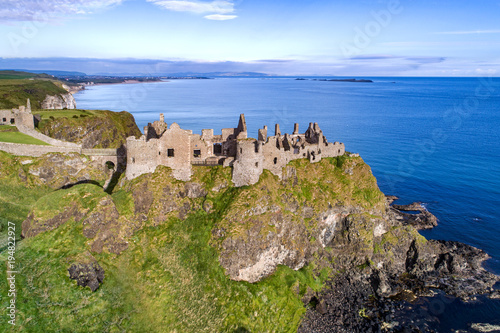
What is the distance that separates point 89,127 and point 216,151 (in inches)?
1366

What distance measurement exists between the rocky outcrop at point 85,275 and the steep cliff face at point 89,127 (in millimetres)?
36583

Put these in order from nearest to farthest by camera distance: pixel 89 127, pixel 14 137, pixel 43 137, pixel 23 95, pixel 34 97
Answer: pixel 14 137 → pixel 43 137 → pixel 89 127 → pixel 23 95 → pixel 34 97

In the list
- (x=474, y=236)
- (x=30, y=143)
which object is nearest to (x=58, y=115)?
(x=30, y=143)

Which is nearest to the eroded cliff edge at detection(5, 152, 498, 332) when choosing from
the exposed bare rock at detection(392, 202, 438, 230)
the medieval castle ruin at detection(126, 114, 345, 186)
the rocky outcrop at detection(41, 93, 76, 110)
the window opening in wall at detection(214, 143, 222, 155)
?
the medieval castle ruin at detection(126, 114, 345, 186)

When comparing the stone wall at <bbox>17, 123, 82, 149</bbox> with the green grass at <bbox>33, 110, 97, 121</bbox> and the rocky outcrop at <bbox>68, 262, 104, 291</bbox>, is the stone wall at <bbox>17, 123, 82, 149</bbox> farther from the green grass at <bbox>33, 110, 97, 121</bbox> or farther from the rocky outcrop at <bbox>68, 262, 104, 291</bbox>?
the rocky outcrop at <bbox>68, 262, 104, 291</bbox>

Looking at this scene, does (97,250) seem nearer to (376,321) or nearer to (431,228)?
(376,321)

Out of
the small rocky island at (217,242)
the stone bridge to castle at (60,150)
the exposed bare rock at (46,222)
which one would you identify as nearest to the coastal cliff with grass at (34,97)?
the small rocky island at (217,242)

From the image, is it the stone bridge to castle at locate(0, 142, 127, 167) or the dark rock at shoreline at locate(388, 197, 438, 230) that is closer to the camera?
the stone bridge to castle at locate(0, 142, 127, 167)

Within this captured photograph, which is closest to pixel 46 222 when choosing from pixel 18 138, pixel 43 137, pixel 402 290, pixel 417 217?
pixel 43 137

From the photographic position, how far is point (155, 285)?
32.9 m

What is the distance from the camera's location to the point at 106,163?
47406 millimetres

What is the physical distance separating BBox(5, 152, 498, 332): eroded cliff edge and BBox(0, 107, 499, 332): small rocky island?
0.13m

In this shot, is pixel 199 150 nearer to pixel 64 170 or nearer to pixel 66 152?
pixel 64 170

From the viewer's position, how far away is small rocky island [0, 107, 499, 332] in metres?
31.3
